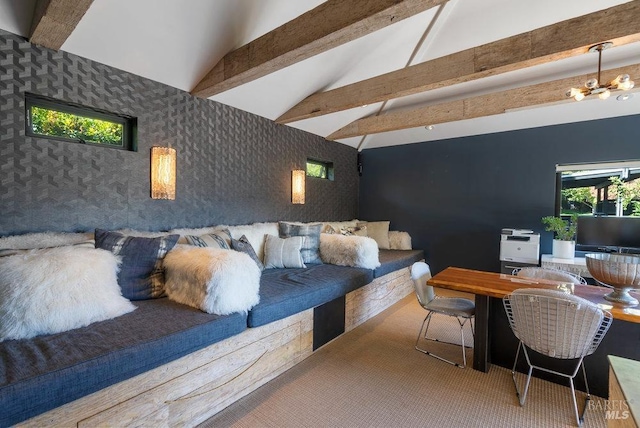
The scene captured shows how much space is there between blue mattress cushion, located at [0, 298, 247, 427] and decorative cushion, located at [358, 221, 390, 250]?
11.8 ft

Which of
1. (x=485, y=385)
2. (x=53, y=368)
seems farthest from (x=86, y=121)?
(x=485, y=385)

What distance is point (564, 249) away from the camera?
378cm

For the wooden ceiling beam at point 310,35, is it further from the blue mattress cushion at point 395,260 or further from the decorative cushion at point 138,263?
the blue mattress cushion at point 395,260

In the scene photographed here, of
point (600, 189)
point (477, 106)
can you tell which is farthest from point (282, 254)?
point (600, 189)

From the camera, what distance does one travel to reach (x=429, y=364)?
2.41m

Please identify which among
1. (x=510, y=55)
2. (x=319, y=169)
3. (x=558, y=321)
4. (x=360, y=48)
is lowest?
(x=558, y=321)

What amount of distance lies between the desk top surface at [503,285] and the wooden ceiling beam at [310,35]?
6.18 ft

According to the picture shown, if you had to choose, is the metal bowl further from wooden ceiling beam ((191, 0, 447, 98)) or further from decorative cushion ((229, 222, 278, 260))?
decorative cushion ((229, 222, 278, 260))

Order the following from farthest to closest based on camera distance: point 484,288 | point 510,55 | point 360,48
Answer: point 360,48, point 510,55, point 484,288

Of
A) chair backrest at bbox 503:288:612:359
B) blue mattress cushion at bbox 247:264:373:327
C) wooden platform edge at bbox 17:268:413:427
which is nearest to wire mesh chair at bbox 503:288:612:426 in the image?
chair backrest at bbox 503:288:612:359

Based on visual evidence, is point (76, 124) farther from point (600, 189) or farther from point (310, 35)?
point (600, 189)

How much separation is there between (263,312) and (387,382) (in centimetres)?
107

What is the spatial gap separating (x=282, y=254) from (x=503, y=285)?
2.12 metres

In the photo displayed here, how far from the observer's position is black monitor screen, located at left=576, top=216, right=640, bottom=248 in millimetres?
3420
